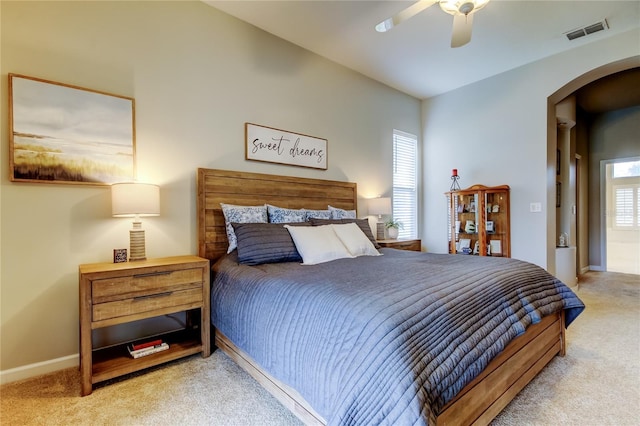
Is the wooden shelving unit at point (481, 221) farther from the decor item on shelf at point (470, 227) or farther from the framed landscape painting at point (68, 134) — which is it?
the framed landscape painting at point (68, 134)

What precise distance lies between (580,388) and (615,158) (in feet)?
18.6

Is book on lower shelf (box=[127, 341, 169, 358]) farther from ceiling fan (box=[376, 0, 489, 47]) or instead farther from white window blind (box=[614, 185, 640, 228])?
white window blind (box=[614, 185, 640, 228])

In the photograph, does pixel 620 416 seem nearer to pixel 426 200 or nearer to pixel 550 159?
pixel 550 159

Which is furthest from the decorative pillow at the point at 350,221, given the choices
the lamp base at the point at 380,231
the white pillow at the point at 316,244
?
the lamp base at the point at 380,231

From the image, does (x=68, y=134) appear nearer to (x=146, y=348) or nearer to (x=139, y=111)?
(x=139, y=111)

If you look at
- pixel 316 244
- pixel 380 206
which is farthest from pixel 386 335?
pixel 380 206

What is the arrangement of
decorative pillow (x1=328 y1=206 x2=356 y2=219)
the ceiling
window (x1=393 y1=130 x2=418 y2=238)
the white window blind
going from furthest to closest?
1. the white window blind
2. window (x1=393 y1=130 x2=418 y2=238)
3. decorative pillow (x1=328 y1=206 x2=356 y2=219)
4. the ceiling

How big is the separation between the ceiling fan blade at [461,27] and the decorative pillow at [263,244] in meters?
2.13

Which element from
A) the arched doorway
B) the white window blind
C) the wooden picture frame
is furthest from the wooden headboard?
the white window blind

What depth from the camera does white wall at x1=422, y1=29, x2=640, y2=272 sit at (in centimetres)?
357

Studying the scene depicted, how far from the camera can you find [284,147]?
336 centimetres

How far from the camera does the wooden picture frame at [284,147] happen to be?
122 inches

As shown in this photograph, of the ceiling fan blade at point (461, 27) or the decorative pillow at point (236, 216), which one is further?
the decorative pillow at point (236, 216)

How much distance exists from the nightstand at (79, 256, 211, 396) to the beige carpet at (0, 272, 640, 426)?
10 cm
